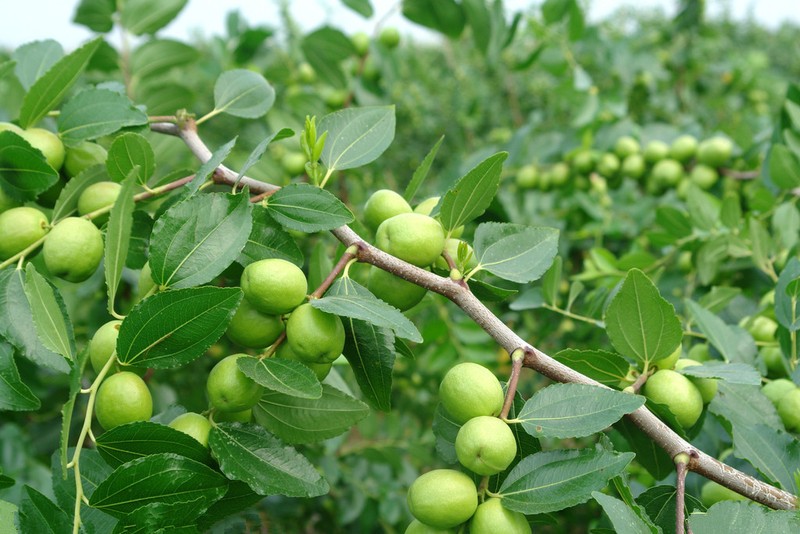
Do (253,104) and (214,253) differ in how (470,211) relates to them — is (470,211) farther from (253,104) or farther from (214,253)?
(253,104)

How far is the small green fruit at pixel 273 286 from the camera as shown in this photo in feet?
2.77

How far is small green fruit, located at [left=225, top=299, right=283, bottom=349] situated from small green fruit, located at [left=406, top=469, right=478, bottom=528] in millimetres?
269

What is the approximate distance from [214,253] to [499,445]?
1.36ft

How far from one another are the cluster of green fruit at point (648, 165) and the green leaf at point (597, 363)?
123 centimetres

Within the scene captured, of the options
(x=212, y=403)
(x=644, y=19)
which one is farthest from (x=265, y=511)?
(x=644, y=19)

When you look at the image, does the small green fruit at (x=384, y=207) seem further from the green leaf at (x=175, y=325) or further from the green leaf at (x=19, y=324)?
the green leaf at (x=19, y=324)

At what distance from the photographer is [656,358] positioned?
0.95 metres

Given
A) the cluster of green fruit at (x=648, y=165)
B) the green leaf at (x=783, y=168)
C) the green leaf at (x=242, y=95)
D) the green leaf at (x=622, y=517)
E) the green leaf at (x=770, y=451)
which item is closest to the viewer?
the green leaf at (x=622, y=517)

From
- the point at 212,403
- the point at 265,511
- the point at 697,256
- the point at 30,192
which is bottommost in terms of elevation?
the point at 265,511

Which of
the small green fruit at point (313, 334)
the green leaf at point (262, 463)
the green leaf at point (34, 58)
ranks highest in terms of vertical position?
the green leaf at point (34, 58)

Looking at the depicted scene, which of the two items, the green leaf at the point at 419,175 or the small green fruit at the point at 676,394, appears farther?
→ the green leaf at the point at 419,175

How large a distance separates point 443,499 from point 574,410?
7.2 inches

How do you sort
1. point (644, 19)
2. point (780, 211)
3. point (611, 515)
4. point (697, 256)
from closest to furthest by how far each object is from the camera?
point (611, 515) < point (780, 211) < point (697, 256) < point (644, 19)

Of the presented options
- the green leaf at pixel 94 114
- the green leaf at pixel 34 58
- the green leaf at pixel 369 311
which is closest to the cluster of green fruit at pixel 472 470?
the green leaf at pixel 369 311
